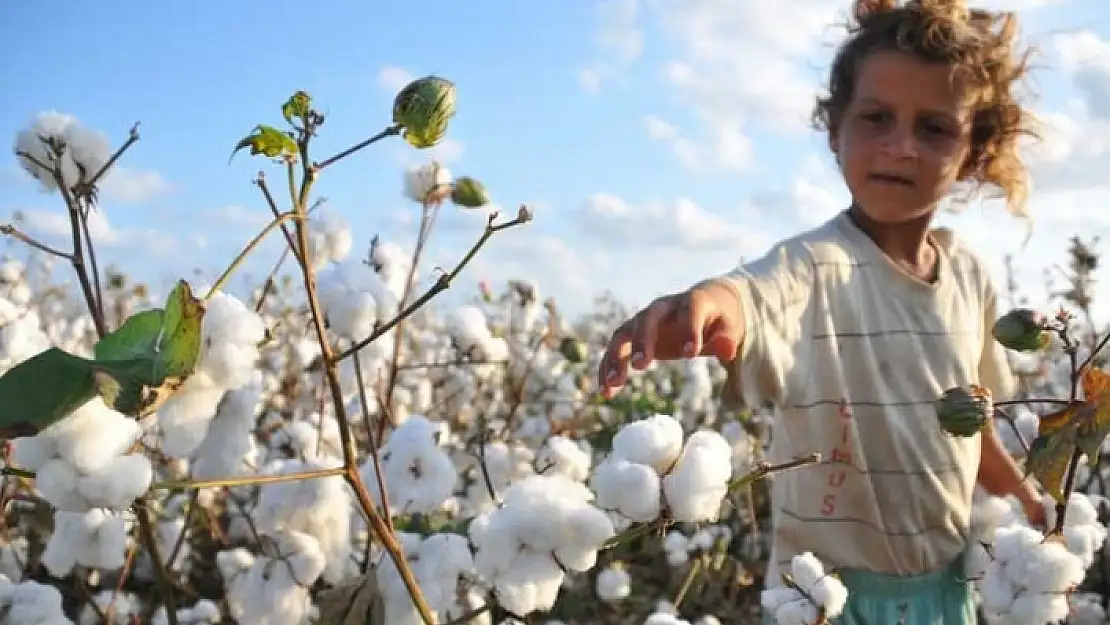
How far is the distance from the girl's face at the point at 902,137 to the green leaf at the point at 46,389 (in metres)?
1.29

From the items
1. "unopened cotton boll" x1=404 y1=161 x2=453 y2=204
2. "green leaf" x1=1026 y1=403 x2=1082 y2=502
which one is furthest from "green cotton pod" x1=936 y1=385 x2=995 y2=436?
"unopened cotton boll" x1=404 y1=161 x2=453 y2=204

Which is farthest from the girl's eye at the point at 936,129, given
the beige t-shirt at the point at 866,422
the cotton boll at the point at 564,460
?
the cotton boll at the point at 564,460

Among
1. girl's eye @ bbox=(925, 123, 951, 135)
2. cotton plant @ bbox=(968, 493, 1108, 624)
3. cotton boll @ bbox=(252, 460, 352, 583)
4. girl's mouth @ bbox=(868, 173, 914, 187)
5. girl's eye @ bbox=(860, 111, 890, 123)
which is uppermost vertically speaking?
girl's eye @ bbox=(860, 111, 890, 123)

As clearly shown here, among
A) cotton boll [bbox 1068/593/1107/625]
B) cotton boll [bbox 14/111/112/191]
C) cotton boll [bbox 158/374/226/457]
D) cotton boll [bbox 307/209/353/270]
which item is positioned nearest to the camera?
cotton boll [bbox 158/374/226/457]

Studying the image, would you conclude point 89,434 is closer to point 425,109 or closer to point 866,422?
point 425,109

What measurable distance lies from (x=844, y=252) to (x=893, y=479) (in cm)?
34

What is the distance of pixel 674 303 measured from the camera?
3.48 feet

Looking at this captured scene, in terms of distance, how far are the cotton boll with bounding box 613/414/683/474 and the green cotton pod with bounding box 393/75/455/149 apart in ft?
0.92

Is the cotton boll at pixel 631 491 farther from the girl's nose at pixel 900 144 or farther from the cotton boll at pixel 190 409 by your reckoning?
the girl's nose at pixel 900 144

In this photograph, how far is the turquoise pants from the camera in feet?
5.32

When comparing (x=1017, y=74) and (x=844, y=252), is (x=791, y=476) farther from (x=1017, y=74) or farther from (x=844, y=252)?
(x=1017, y=74)

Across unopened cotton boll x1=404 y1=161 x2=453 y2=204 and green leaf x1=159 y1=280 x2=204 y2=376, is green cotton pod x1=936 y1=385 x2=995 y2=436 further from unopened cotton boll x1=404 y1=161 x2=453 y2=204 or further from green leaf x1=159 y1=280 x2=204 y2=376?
unopened cotton boll x1=404 y1=161 x2=453 y2=204

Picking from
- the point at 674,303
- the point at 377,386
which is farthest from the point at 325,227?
the point at 674,303

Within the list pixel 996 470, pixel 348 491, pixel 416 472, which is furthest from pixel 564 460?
pixel 996 470
